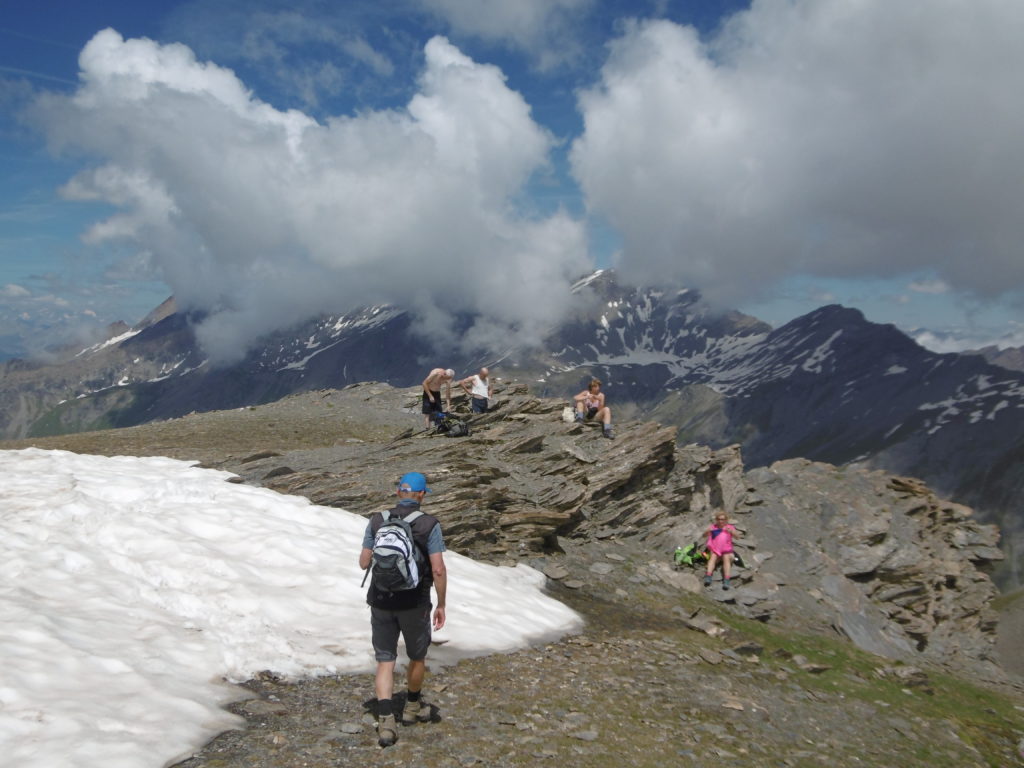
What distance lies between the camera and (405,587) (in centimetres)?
965

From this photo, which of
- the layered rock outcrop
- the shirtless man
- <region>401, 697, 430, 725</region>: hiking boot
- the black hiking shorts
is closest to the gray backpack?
the black hiking shorts

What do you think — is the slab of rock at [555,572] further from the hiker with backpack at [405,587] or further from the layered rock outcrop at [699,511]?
the hiker with backpack at [405,587]

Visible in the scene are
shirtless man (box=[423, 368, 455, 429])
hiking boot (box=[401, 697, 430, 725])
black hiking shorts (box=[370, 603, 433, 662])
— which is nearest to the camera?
black hiking shorts (box=[370, 603, 433, 662])

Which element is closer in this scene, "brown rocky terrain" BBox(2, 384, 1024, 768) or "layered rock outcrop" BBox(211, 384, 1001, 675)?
"brown rocky terrain" BBox(2, 384, 1024, 768)

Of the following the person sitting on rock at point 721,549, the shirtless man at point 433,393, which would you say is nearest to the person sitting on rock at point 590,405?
the shirtless man at point 433,393

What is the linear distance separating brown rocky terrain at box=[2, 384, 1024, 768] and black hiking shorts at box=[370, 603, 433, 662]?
3.61 ft

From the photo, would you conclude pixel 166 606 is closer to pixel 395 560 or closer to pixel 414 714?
pixel 414 714

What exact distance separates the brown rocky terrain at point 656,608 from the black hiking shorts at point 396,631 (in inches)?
43.4

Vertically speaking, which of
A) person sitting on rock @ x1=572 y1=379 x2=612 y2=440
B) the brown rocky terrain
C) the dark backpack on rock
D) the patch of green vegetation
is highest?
person sitting on rock @ x1=572 y1=379 x2=612 y2=440

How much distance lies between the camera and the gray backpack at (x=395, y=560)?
9.55 meters

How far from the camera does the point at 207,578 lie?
14227mm

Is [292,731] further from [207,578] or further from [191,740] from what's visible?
[207,578]

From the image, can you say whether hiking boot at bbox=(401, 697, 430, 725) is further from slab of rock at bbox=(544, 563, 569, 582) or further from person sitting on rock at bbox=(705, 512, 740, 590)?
person sitting on rock at bbox=(705, 512, 740, 590)

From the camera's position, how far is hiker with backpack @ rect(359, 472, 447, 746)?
965cm
